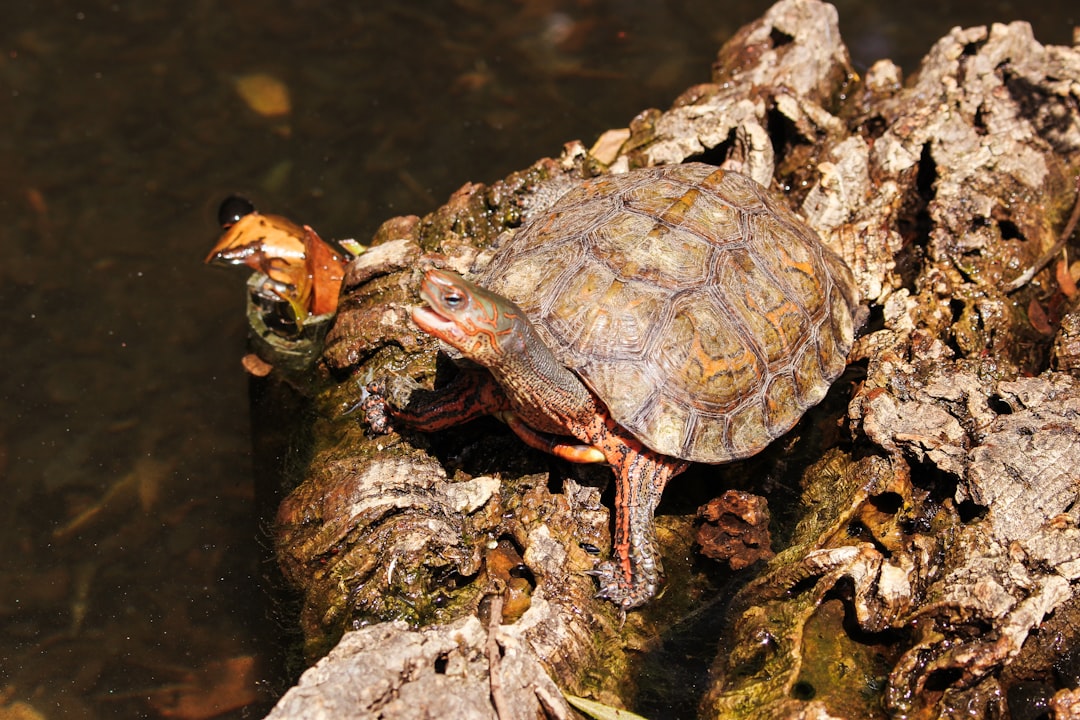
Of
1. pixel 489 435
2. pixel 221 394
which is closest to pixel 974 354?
pixel 489 435

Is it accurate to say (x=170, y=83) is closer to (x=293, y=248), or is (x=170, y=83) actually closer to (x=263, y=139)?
(x=263, y=139)

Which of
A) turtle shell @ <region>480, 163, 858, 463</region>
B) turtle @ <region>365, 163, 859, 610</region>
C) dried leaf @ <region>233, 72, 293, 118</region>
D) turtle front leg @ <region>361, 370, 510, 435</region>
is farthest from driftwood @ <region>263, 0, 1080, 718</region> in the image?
dried leaf @ <region>233, 72, 293, 118</region>

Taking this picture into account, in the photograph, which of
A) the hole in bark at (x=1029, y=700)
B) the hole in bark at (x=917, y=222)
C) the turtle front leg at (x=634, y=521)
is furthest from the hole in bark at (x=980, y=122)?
the hole in bark at (x=1029, y=700)

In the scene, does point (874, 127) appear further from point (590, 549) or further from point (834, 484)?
point (590, 549)

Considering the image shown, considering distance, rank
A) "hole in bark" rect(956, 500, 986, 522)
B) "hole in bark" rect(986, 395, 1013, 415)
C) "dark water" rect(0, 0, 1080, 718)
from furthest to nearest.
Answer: "dark water" rect(0, 0, 1080, 718)
"hole in bark" rect(986, 395, 1013, 415)
"hole in bark" rect(956, 500, 986, 522)

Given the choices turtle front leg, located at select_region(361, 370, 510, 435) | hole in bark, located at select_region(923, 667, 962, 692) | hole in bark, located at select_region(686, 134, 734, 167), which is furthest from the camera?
hole in bark, located at select_region(686, 134, 734, 167)

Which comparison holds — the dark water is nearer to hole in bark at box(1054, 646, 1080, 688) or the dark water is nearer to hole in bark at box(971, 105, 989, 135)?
hole in bark at box(971, 105, 989, 135)

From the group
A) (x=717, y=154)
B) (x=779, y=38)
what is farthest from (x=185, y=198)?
(x=779, y=38)
